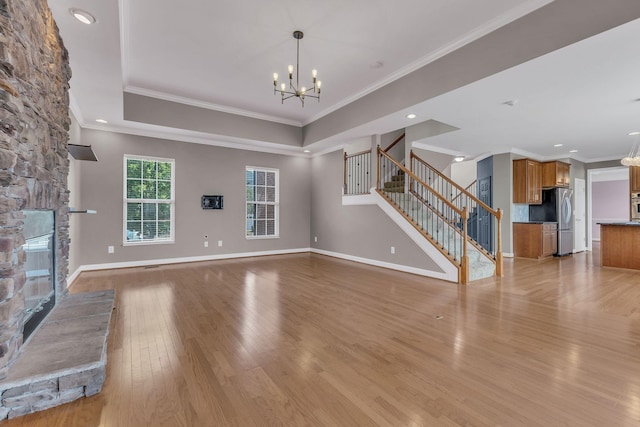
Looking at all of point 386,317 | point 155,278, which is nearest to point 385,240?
point 386,317

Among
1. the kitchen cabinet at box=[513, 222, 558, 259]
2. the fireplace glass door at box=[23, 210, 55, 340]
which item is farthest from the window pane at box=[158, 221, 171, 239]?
the kitchen cabinet at box=[513, 222, 558, 259]

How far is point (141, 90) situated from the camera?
→ 5102mm

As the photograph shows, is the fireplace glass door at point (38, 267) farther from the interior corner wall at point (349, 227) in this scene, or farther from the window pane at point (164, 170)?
the interior corner wall at point (349, 227)

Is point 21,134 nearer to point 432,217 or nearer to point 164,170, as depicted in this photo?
point 164,170

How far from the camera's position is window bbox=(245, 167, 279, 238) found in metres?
7.27

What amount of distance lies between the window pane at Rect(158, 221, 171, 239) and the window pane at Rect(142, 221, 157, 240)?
9 cm

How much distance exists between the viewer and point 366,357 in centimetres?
228

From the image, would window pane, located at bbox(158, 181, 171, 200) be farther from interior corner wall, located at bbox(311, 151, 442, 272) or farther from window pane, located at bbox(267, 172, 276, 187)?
interior corner wall, located at bbox(311, 151, 442, 272)

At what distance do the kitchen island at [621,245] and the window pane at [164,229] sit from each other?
9.08m

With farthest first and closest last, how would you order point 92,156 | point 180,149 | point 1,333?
point 180,149 → point 92,156 → point 1,333

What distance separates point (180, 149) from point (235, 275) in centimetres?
308

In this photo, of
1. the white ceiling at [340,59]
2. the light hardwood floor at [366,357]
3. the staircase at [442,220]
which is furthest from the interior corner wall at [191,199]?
the staircase at [442,220]

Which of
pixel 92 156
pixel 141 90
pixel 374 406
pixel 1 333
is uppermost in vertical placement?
pixel 141 90

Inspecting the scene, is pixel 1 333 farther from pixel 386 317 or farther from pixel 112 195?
pixel 112 195
